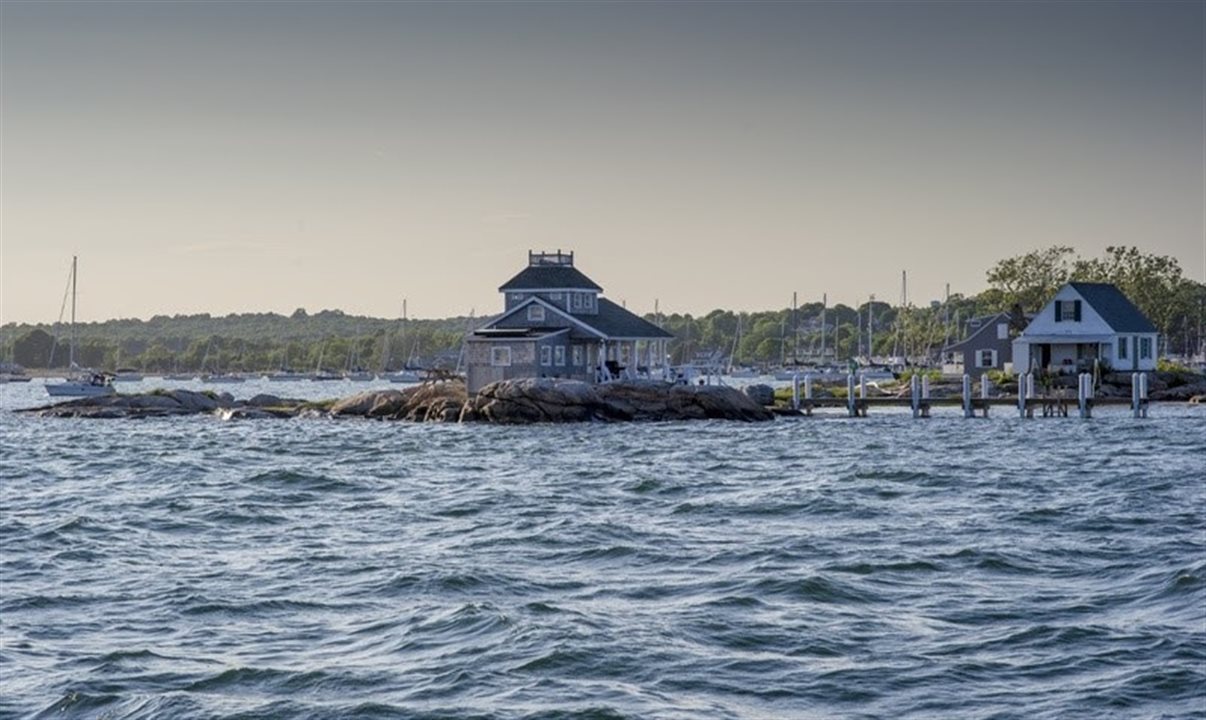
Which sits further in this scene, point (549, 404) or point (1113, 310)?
point (1113, 310)

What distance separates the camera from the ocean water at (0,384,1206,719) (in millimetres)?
16250

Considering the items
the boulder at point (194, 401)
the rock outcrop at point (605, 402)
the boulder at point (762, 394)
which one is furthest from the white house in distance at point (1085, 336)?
the boulder at point (194, 401)

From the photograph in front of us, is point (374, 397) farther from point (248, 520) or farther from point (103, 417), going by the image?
point (248, 520)

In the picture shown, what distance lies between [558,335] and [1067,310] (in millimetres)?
32321

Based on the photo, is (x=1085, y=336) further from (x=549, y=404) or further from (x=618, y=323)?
(x=549, y=404)

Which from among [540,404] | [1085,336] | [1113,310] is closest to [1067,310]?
[1085,336]

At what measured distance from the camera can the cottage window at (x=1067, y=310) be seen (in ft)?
299

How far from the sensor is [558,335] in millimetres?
Result: 74438

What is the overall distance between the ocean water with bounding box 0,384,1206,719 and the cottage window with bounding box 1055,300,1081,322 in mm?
48083

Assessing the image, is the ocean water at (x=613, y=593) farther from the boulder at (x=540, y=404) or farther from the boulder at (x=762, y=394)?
the boulder at (x=762, y=394)

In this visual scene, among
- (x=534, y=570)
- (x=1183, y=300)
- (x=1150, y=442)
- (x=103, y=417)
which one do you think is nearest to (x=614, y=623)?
(x=534, y=570)

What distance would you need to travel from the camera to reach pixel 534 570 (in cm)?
2445

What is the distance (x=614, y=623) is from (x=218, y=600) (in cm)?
532

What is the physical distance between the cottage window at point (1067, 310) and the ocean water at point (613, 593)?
4808cm
